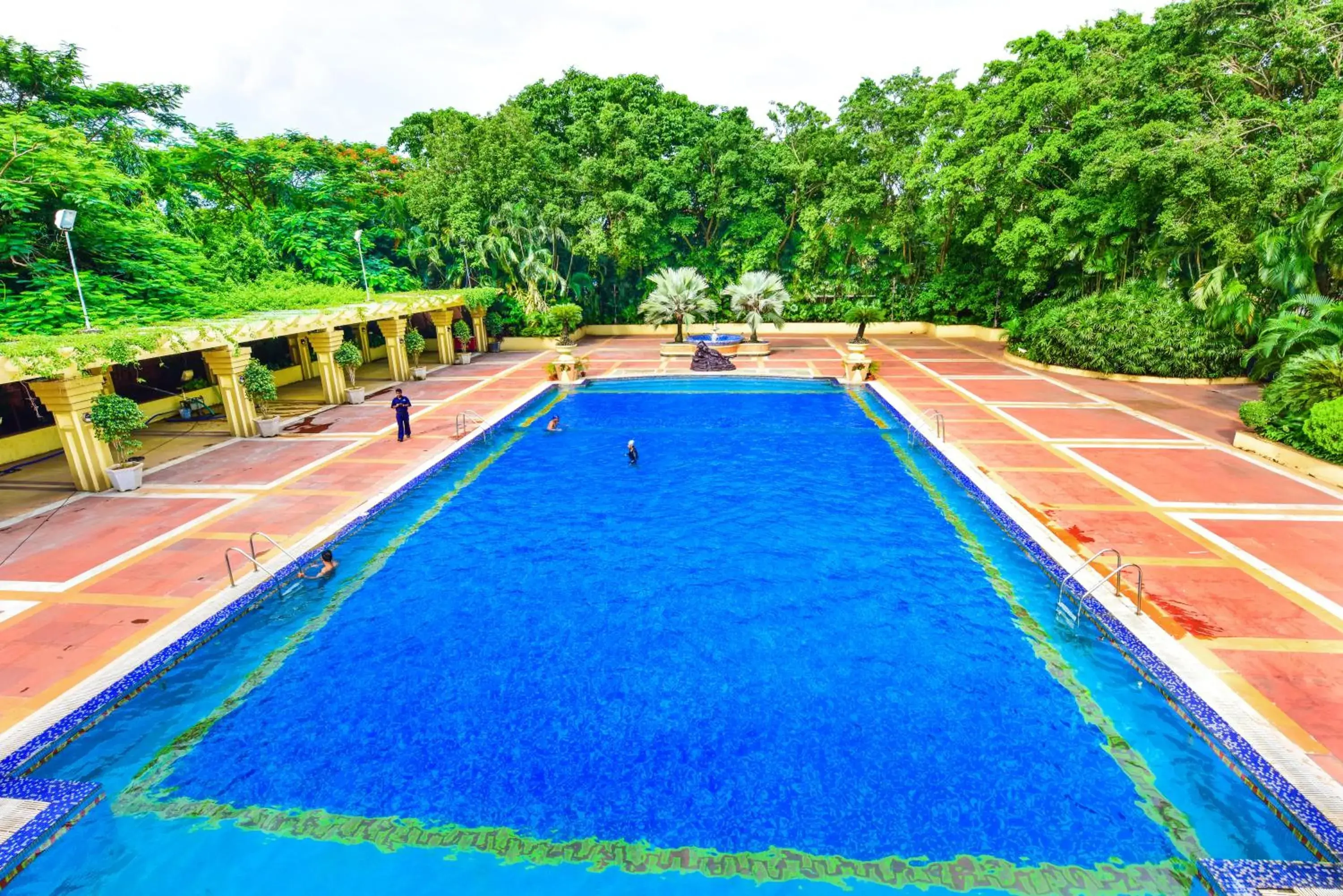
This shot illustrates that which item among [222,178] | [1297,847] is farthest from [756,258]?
[1297,847]

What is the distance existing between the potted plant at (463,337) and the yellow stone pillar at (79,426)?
53.9 ft

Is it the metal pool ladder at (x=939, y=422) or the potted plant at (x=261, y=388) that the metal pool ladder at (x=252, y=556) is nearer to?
the potted plant at (x=261, y=388)

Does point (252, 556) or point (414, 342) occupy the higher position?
point (414, 342)

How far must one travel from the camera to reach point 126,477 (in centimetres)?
1333

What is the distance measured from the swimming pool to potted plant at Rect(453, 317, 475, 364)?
61.9ft

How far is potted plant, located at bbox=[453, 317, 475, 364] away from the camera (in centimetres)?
2931

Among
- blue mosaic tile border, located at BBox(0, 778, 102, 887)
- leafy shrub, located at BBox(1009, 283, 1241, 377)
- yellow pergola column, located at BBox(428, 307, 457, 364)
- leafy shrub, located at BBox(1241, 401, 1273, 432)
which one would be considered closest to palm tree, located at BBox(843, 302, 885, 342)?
leafy shrub, located at BBox(1009, 283, 1241, 377)

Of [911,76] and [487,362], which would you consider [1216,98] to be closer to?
[911,76]

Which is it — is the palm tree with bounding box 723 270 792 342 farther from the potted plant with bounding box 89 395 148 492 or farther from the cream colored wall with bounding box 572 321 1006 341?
the potted plant with bounding box 89 395 148 492

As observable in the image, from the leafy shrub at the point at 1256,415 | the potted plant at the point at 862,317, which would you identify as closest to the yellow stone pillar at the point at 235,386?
the potted plant at the point at 862,317

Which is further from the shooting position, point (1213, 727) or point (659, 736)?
point (659, 736)

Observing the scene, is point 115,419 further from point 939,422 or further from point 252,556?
point 939,422

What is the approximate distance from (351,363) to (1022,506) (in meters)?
19.6

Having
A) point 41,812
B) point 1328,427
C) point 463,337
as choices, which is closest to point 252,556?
point 41,812
